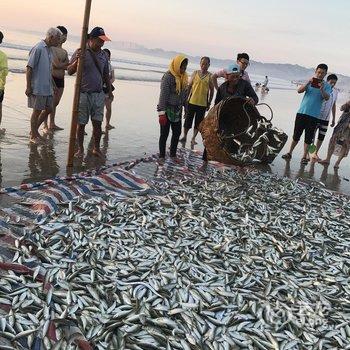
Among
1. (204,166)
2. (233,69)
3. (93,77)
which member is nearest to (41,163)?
(93,77)

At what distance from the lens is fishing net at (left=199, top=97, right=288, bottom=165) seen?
30.4 feet

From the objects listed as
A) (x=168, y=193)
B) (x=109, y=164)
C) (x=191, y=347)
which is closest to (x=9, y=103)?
(x=109, y=164)

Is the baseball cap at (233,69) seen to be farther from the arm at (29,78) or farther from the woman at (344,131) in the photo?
the arm at (29,78)

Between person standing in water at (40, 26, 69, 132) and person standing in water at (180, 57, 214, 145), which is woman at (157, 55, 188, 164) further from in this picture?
person standing in water at (40, 26, 69, 132)

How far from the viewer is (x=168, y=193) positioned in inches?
287

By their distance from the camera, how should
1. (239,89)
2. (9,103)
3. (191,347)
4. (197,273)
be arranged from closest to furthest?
(191,347), (197,273), (239,89), (9,103)

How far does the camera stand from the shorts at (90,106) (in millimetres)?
8430

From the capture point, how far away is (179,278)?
4520 millimetres

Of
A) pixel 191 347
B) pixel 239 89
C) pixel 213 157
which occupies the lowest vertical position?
pixel 191 347

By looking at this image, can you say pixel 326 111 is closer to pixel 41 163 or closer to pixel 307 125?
pixel 307 125

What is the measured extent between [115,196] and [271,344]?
3.79 m

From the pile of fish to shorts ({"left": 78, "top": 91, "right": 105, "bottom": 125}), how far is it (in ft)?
8.04

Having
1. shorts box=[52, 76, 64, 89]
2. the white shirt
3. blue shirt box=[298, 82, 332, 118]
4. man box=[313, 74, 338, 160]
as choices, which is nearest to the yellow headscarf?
shorts box=[52, 76, 64, 89]

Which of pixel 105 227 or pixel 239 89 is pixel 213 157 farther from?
pixel 105 227
